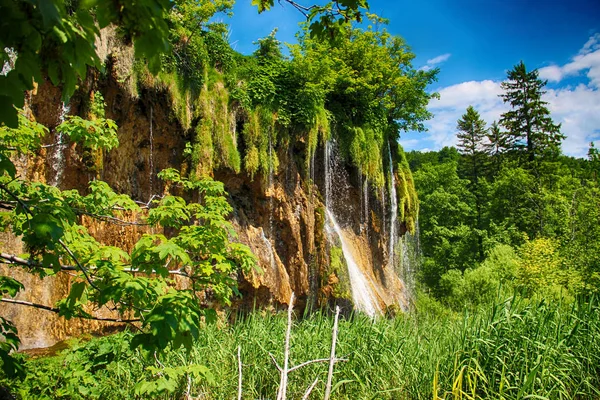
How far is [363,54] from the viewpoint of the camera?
15.1 m

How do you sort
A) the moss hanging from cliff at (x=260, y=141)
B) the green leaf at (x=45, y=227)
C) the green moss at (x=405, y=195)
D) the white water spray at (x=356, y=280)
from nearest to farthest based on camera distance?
the green leaf at (x=45, y=227), the moss hanging from cliff at (x=260, y=141), the white water spray at (x=356, y=280), the green moss at (x=405, y=195)

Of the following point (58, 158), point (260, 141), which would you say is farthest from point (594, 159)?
point (58, 158)

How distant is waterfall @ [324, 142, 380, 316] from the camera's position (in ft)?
41.6

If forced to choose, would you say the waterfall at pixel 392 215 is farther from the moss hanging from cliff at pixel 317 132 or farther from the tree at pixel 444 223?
the tree at pixel 444 223

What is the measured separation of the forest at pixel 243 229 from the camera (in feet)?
7.47

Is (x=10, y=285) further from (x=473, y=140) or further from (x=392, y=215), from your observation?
(x=473, y=140)

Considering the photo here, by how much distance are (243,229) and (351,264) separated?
4.36 m

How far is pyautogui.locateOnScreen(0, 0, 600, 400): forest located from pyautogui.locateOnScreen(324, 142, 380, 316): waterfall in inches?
3.5

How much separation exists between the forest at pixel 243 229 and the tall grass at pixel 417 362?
1.1 inches

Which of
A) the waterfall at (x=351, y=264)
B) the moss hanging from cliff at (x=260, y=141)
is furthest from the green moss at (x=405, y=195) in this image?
the moss hanging from cliff at (x=260, y=141)

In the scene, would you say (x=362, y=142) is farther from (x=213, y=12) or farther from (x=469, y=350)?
(x=469, y=350)

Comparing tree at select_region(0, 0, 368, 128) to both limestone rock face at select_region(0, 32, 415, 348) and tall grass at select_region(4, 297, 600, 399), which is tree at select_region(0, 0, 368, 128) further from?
limestone rock face at select_region(0, 32, 415, 348)

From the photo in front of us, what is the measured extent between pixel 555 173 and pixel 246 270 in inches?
1117

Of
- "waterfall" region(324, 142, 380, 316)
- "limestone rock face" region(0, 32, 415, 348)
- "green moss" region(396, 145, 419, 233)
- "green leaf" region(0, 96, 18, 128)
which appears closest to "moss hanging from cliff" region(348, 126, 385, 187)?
"limestone rock face" region(0, 32, 415, 348)
